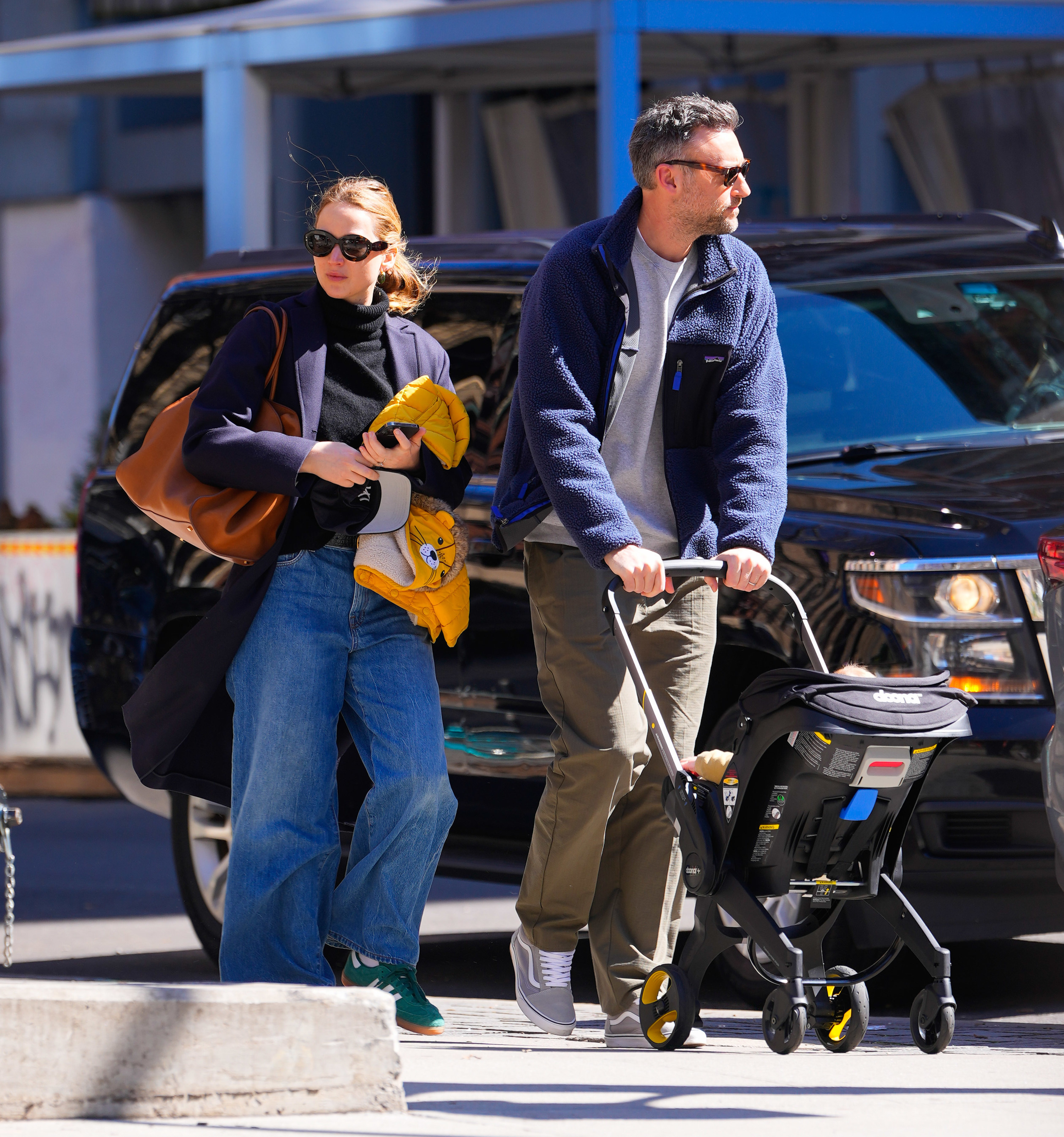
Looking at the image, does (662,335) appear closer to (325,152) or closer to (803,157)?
(803,157)

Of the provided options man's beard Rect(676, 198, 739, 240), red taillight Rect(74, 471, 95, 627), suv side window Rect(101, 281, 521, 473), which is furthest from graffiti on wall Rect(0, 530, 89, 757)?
man's beard Rect(676, 198, 739, 240)

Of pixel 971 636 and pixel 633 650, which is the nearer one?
pixel 633 650

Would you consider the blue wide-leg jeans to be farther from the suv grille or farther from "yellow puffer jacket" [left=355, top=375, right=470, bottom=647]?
the suv grille

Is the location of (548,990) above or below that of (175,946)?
above

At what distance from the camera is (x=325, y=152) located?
18250 mm

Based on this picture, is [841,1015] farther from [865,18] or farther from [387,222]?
[865,18]

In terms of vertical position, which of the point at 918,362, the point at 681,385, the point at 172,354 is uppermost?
the point at 172,354

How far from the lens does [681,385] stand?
15.8 feet

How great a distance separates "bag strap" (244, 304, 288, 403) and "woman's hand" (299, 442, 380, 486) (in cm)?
22

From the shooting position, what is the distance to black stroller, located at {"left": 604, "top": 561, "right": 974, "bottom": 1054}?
4234mm

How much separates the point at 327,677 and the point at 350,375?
0.69 meters

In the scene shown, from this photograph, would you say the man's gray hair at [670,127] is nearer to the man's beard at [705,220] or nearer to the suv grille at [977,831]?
the man's beard at [705,220]

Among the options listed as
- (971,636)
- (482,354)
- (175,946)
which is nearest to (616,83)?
(482,354)

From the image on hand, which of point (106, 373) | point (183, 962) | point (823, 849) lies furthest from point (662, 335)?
point (106, 373)
